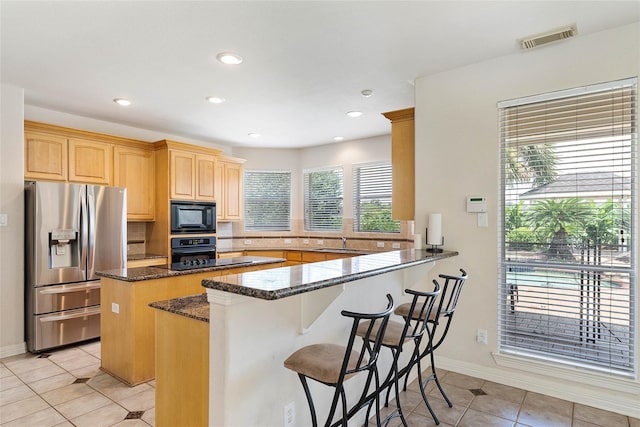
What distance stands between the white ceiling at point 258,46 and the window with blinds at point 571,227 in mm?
593

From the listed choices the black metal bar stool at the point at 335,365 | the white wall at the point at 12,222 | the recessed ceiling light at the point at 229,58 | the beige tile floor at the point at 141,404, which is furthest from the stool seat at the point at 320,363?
the white wall at the point at 12,222

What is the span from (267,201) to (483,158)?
4213 millimetres

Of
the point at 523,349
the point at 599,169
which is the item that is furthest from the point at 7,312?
the point at 599,169

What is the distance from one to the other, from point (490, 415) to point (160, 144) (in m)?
4.73

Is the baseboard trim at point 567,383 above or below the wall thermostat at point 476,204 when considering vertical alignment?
below

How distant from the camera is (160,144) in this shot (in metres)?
4.80

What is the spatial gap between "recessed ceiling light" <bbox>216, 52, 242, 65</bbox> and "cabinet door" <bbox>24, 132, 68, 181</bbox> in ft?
8.03

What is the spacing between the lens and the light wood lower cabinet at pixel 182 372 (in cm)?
167

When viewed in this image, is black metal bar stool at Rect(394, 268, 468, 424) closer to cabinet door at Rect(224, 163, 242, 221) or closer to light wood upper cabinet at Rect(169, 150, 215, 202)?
light wood upper cabinet at Rect(169, 150, 215, 202)

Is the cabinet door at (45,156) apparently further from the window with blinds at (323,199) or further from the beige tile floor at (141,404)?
the window with blinds at (323,199)

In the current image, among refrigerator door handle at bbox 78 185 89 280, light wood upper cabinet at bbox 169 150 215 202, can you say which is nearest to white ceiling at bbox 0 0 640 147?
light wood upper cabinet at bbox 169 150 215 202

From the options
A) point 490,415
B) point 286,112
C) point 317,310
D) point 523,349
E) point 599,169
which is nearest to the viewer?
point 317,310

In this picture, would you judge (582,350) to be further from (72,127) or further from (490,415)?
(72,127)

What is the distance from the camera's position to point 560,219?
8.64 feet
